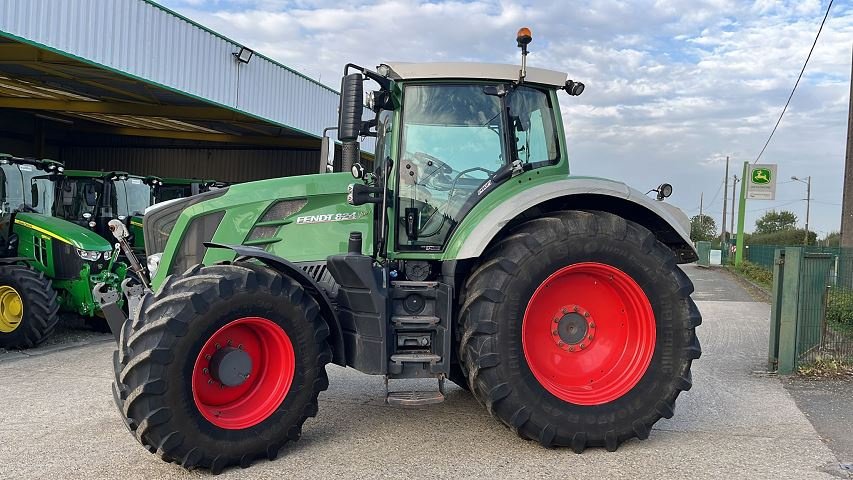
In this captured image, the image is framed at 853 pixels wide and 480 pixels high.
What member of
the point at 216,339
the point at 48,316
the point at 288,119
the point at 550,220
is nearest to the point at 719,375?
the point at 550,220

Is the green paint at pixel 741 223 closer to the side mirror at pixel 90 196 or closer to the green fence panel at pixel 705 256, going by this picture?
the green fence panel at pixel 705 256

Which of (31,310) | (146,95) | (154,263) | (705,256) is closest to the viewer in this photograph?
(154,263)

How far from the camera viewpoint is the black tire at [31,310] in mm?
8375

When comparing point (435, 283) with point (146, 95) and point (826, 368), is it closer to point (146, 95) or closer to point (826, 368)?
point (826, 368)

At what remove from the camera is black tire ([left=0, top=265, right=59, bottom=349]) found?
8375mm

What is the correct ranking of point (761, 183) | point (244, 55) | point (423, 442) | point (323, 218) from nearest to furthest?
point (423, 442)
point (323, 218)
point (244, 55)
point (761, 183)

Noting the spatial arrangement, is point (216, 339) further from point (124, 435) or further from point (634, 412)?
point (634, 412)

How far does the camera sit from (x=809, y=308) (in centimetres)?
738

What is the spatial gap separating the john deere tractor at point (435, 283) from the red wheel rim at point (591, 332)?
0.01 m

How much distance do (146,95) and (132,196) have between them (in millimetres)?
5413

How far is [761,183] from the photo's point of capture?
27938mm

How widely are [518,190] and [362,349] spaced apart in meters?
1.54

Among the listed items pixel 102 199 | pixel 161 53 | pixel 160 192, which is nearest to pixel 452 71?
pixel 102 199

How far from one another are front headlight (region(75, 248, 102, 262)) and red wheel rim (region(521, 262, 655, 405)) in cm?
653
